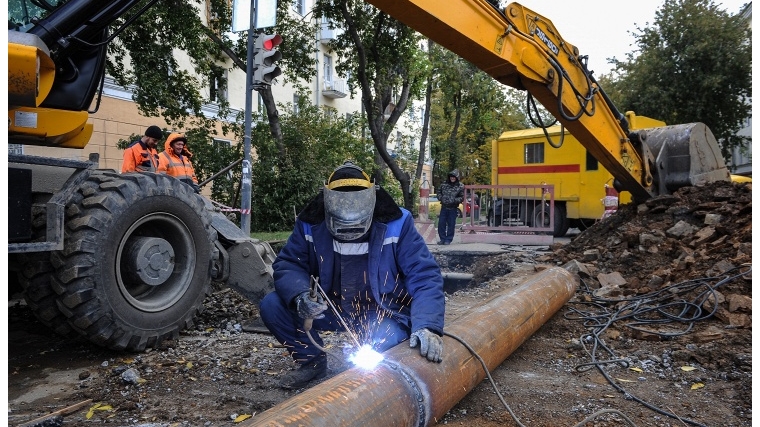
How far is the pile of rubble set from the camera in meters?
5.86

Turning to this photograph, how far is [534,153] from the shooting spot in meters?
15.8

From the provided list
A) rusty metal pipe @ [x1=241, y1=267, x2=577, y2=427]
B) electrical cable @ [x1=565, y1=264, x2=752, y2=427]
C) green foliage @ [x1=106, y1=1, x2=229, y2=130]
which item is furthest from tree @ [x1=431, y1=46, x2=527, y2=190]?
rusty metal pipe @ [x1=241, y1=267, x2=577, y2=427]

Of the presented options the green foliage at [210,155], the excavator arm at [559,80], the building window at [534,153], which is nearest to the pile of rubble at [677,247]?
the excavator arm at [559,80]

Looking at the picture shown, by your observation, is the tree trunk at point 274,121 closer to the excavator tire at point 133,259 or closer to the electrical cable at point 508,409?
the excavator tire at point 133,259

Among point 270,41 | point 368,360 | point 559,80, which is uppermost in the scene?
point 270,41

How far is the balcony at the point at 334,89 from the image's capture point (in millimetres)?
30141

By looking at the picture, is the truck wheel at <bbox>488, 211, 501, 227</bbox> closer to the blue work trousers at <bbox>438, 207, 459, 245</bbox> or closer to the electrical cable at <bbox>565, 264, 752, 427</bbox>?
the blue work trousers at <bbox>438, 207, 459, 245</bbox>

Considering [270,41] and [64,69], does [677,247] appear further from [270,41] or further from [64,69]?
[64,69]

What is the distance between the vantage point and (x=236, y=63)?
48.0 ft

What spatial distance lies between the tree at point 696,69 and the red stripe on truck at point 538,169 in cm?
870

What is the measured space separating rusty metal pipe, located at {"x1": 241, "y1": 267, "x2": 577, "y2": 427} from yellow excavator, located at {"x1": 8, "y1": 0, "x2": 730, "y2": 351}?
2.10m

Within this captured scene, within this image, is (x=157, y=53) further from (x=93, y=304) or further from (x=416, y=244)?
(x=416, y=244)

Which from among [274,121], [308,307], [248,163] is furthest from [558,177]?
[308,307]

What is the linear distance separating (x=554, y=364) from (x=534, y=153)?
12134 millimetres
